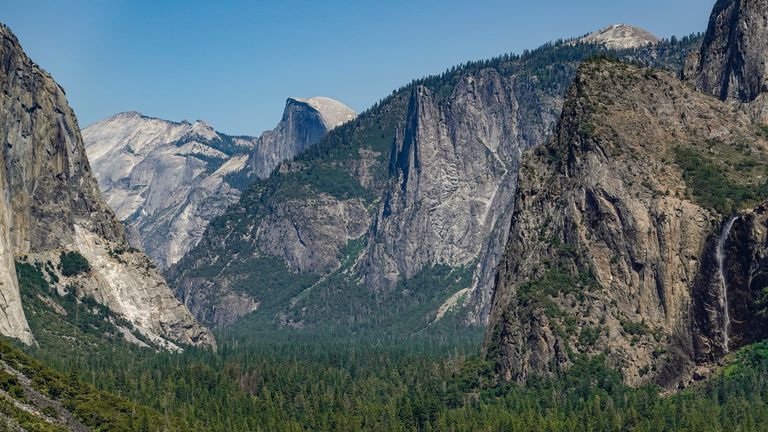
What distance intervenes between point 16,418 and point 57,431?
225 inches

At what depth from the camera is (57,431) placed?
199875 mm

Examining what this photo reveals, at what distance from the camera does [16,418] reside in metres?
197
